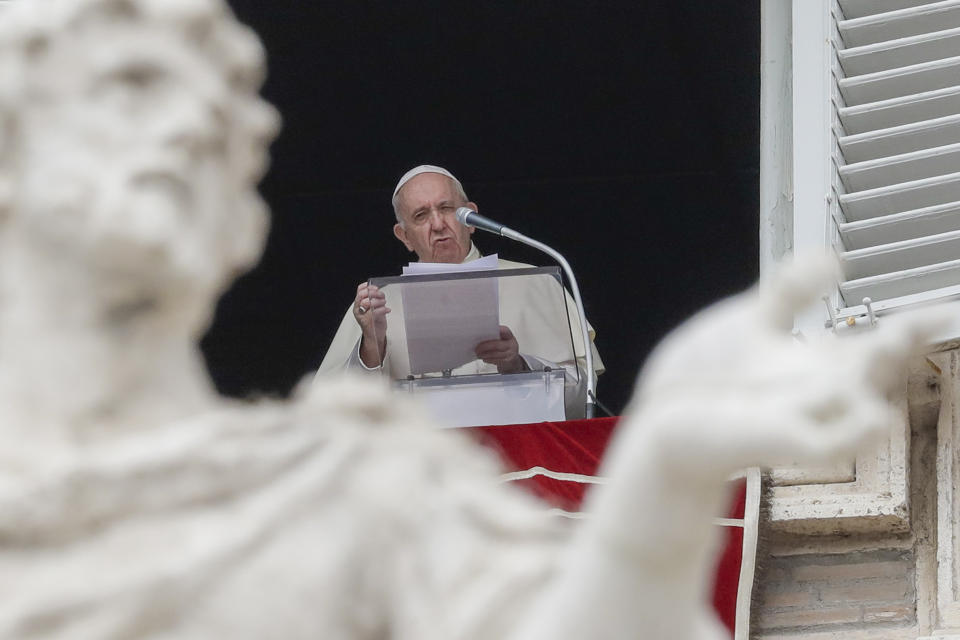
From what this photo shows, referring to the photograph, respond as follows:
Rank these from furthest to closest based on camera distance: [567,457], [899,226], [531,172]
Result: [531,172] → [899,226] → [567,457]

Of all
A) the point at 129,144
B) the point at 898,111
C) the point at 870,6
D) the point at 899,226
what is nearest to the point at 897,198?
the point at 899,226

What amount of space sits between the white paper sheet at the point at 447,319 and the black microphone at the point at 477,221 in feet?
2.51

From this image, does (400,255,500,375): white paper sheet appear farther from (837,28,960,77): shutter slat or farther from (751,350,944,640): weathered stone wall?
(837,28,960,77): shutter slat

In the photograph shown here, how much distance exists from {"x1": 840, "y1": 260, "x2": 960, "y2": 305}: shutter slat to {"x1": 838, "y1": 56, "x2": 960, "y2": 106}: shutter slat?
545mm

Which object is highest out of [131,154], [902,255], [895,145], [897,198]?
[131,154]

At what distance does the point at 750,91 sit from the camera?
9.29m

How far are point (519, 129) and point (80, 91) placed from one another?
7.82 metres

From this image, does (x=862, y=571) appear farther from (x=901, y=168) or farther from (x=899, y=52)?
(x=899, y=52)

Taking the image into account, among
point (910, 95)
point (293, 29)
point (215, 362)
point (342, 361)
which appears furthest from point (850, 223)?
point (215, 362)

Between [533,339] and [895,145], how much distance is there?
119cm

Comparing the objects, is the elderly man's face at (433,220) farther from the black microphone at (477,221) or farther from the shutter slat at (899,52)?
the shutter slat at (899,52)

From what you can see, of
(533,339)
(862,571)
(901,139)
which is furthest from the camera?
(533,339)

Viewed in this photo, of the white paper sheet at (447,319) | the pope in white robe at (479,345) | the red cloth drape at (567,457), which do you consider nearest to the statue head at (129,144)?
A: the red cloth drape at (567,457)

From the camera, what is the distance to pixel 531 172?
9805mm
